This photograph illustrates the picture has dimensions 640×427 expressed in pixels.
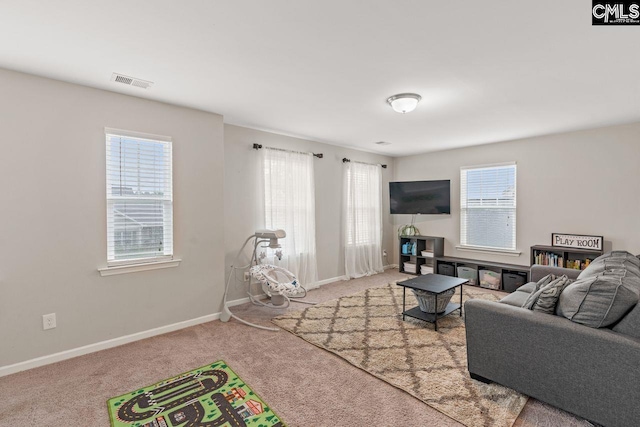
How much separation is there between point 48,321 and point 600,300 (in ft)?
13.7

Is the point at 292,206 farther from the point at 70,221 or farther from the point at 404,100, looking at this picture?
the point at 70,221

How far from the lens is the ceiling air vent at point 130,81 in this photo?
2635 mm

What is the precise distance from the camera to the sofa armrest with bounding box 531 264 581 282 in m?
3.39

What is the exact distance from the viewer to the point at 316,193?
5.23 meters

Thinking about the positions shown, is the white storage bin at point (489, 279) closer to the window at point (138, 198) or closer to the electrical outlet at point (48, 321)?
the window at point (138, 198)

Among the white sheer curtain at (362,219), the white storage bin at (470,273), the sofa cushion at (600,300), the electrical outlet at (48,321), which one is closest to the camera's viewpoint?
the sofa cushion at (600,300)

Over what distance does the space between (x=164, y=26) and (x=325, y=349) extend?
2.86 meters

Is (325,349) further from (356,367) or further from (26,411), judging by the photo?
A: (26,411)

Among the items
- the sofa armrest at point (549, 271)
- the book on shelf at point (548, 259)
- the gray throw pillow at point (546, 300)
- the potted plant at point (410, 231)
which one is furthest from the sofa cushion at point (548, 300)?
the potted plant at point (410, 231)

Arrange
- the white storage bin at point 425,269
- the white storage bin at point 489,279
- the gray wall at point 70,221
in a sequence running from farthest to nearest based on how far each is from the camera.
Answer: the white storage bin at point 425,269 < the white storage bin at point 489,279 < the gray wall at point 70,221

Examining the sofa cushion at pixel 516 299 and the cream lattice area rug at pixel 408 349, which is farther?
the sofa cushion at pixel 516 299

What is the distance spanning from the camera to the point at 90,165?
2.84m

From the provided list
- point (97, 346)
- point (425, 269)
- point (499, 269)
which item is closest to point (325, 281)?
point (425, 269)

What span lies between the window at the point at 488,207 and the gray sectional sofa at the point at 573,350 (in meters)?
2.92
